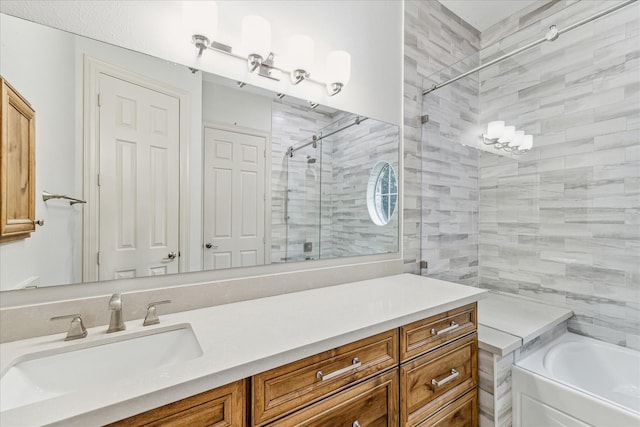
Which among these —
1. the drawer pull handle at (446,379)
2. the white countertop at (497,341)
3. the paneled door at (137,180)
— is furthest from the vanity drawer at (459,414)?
the paneled door at (137,180)

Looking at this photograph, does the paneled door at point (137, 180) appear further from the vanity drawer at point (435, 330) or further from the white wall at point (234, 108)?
the vanity drawer at point (435, 330)

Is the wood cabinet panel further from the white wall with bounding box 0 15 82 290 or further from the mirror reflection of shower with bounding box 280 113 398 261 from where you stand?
the mirror reflection of shower with bounding box 280 113 398 261

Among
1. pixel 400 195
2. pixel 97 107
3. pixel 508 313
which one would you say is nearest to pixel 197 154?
pixel 97 107

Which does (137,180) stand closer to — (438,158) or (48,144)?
(48,144)

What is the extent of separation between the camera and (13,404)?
26.4 inches

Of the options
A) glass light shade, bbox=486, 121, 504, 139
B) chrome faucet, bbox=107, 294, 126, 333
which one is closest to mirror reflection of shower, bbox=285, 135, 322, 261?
chrome faucet, bbox=107, 294, 126, 333

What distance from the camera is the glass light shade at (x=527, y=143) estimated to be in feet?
7.24

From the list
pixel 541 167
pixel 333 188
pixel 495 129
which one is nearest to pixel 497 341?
pixel 333 188

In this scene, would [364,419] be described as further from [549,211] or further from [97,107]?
[549,211]

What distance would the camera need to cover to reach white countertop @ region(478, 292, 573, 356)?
5.04ft

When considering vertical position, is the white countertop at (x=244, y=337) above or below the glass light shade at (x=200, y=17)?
below

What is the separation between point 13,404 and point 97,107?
911 mm

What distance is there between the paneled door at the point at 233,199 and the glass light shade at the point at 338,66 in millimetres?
546

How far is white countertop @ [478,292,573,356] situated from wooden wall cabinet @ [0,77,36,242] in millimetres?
2004
